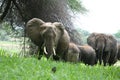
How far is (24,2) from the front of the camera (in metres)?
17.0

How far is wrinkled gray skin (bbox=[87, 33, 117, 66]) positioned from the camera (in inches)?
696

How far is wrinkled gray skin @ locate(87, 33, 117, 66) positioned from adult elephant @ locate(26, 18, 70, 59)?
4649mm

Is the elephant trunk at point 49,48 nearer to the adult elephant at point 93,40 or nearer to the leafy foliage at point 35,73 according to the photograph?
the leafy foliage at point 35,73

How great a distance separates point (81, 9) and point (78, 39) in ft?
6.45

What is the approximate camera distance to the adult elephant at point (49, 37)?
11734 mm

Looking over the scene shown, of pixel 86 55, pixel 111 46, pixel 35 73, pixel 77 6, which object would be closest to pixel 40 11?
pixel 86 55

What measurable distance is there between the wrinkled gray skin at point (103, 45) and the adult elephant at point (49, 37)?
465 cm

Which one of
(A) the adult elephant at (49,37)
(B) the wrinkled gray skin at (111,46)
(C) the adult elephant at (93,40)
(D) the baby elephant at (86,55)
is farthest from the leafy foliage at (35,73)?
(C) the adult elephant at (93,40)

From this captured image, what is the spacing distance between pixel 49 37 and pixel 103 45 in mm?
6016

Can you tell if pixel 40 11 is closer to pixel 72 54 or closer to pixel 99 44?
pixel 99 44

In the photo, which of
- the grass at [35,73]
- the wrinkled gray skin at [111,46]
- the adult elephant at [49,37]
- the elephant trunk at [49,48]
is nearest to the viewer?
the grass at [35,73]

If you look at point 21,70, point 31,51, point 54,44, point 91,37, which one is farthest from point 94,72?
point 91,37

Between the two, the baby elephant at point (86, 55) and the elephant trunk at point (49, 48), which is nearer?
the elephant trunk at point (49, 48)

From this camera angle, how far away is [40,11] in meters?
16.5
